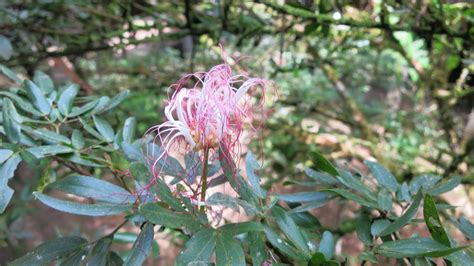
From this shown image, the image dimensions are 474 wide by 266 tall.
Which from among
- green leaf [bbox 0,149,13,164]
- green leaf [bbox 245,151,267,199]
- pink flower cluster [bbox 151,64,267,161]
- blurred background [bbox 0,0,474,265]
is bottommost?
blurred background [bbox 0,0,474,265]

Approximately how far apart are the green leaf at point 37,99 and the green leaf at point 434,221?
573 millimetres

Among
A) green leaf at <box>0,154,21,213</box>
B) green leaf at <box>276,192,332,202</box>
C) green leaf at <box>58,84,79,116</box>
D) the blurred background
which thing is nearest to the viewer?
green leaf at <box>0,154,21,213</box>

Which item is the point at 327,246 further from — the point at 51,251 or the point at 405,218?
the point at 51,251

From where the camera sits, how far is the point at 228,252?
445 millimetres

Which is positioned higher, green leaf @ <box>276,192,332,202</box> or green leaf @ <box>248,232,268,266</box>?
green leaf @ <box>248,232,268,266</box>

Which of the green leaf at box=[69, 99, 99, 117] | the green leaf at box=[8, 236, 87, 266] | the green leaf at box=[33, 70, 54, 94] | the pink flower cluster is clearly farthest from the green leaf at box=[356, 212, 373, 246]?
the green leaf at box=[33, 70, 54, 94]

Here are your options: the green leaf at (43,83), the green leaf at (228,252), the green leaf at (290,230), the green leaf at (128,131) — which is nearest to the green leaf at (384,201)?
the green leaf at (290,230)

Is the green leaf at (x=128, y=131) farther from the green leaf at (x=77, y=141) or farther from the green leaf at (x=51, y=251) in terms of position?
the green leaf at (x=51, y=251)

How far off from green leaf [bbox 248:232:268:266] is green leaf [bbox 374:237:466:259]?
0.44 ft

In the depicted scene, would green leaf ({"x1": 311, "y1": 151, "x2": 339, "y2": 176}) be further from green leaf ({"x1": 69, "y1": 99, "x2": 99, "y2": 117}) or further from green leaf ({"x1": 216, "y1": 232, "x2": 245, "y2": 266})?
green leaf ({"x1": 69, "y1": 99, "x2": 99, "y2": 117})

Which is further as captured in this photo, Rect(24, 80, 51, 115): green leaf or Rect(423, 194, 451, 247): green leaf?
Rect(24, 80, 51, 115): green leaf

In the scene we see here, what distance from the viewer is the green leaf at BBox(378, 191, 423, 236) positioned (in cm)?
49

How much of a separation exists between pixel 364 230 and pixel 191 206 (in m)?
0.25

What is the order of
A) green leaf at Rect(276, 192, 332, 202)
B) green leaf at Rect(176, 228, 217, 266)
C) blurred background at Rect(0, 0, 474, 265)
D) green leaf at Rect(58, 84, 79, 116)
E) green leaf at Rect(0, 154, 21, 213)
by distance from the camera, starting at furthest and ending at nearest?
blurred background at Rect(0, 0, 474, 265)
green leaf at Rect(58, 84, 79, 116)
green leaf at Rect(276, 192, 332, 202)
green leaf at Rect(0, 154, 21, 213)
green leaf at Rect(176, 228, 217, 266)
